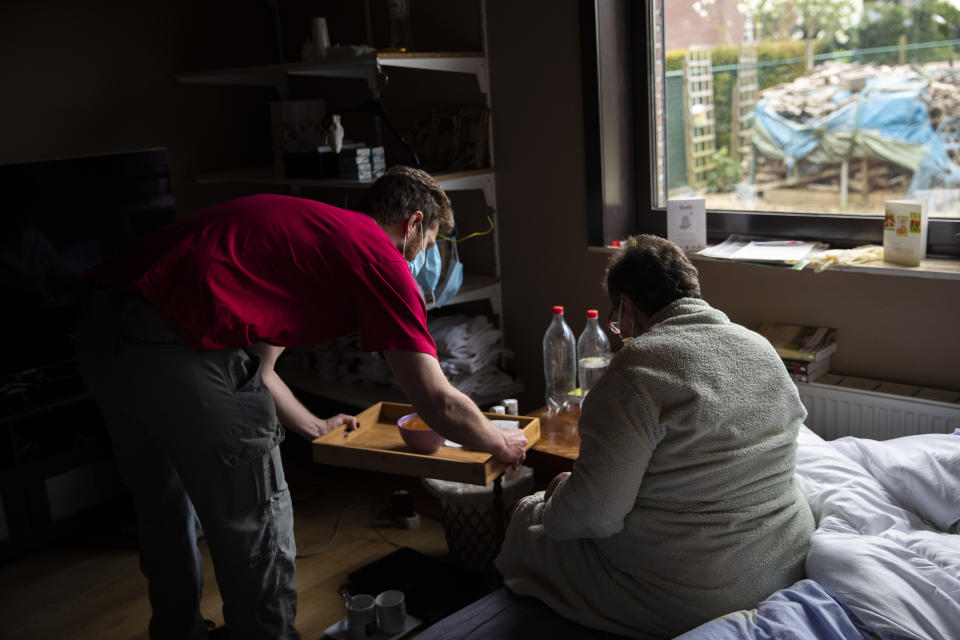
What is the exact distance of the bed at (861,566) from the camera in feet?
4.64

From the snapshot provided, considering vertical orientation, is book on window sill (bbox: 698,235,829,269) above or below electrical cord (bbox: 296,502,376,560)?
above

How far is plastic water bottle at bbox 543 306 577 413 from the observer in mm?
2562

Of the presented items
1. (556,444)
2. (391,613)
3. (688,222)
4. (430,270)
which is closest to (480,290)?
(430,270)

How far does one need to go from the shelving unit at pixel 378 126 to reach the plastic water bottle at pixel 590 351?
49cm

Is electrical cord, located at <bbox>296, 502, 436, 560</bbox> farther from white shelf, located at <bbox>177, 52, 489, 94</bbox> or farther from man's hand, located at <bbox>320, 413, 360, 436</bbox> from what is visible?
white shelf, located at <bbox>177, 52, 489, 94</bbox>

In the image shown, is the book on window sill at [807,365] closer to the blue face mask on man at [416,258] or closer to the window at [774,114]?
the window at [774,114]

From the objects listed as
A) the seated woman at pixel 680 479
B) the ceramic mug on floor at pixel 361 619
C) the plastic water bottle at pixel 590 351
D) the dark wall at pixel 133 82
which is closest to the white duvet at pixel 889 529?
the seated woman at pixel 680 479

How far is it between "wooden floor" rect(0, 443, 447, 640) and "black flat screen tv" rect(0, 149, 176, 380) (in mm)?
642

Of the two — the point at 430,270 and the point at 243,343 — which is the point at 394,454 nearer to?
the point at 243,343

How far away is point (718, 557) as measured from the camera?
60.7 inches

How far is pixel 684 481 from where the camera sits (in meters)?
1.53

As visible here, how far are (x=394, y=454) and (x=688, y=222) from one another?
1161 millimetres

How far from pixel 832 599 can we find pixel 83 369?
1.54 meters

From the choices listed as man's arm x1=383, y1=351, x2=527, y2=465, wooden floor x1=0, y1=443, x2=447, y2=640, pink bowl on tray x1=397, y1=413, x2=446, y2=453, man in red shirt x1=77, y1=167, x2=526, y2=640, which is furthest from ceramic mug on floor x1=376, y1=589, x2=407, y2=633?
man's arm x1=383, y1=351, x2=527, y2=465
